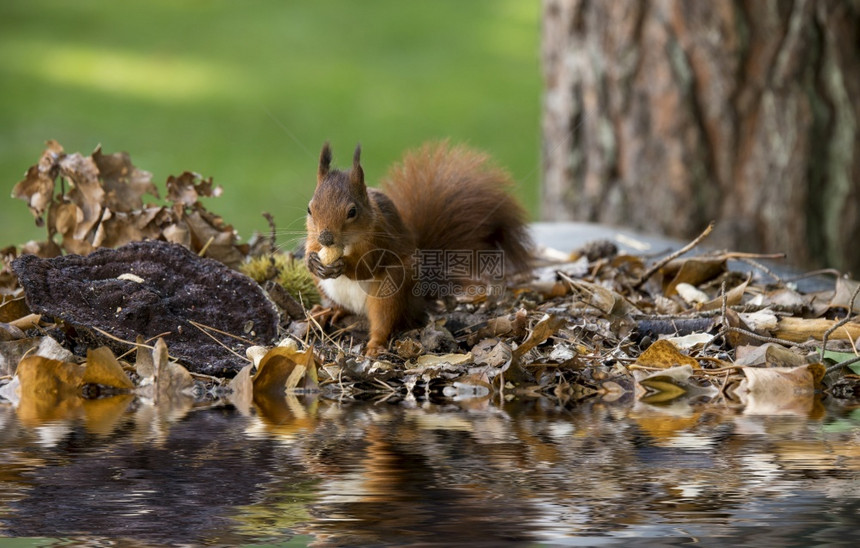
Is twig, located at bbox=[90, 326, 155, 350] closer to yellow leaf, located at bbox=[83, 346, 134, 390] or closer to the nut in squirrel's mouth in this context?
yellow leaf, located at bbox=[83, 346, 134, 390]

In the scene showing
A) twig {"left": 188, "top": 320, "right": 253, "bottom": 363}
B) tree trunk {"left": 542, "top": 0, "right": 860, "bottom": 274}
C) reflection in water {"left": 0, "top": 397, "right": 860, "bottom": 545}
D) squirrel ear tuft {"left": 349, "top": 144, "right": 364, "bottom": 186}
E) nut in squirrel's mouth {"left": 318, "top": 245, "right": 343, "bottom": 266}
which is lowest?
reflection in water {"left": 0, "top": 397, "right": 860, "bottom": 545}

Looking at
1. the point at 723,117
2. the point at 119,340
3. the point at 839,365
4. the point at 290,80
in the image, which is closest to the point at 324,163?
the point at 119,340

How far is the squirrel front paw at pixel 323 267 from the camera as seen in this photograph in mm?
2225

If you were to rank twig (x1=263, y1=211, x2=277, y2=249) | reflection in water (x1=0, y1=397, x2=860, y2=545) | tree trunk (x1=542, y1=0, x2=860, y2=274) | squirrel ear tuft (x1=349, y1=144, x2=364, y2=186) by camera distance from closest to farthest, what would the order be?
reflection in water (x1=0, y1=397, x2=860, y2=545) → squirrel ear tuft (x1=349, y1=144, x2=364, y2=186) → twig (x1=263, y1=211, x2=277, y2=249) → tree trunk (x1=542, y1=0, x2=860, y2=274)

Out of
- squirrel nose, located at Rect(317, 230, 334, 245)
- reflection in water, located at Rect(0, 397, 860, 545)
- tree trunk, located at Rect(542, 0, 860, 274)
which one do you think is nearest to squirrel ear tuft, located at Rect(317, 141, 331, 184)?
squirrel nose, located at Rect(317, 230, 334, 245)

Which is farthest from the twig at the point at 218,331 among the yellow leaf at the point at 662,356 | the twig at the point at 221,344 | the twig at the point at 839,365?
the twig at the point at 839,365

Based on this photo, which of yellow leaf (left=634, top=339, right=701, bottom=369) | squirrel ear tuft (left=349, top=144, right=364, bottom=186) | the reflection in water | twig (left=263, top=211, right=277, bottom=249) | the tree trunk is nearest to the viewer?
the reflection in water

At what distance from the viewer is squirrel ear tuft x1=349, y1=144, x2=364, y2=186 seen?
2207 millimetres

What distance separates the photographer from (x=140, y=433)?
4.80 ft

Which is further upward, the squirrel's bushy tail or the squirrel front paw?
the squirrel's bushy tail

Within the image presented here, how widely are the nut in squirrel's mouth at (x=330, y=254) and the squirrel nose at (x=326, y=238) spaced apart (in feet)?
0.06

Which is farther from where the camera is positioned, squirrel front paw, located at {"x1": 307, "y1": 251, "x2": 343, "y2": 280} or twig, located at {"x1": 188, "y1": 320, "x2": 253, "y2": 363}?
squirrel front paw, located at {"x1": 307, "y1": 251, "x2": 343, "y2": 280}

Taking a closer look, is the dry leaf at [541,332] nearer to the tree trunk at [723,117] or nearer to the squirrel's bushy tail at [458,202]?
the squirrel's bushy tail at [458,202]

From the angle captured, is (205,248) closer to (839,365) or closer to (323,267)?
(323,267)
